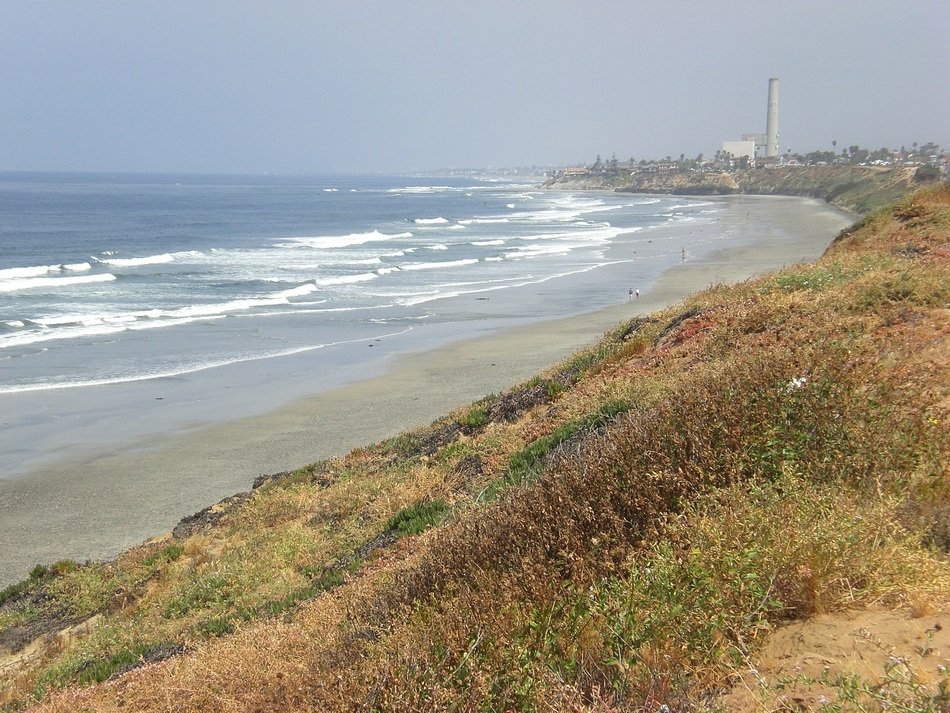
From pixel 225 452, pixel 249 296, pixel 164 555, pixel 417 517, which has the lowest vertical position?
pixel 225 452

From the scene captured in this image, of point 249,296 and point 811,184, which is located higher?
point 811,184

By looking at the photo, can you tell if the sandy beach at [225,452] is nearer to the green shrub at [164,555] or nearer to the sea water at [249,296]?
the sea water at [249,296]

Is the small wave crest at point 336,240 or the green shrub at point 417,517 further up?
the green shrub at point 417,517

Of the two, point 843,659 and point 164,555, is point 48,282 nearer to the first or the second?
point 164,555

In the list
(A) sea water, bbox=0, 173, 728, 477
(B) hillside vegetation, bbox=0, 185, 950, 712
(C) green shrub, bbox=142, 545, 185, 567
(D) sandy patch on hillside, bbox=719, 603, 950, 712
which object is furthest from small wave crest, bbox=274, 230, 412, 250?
(D) sandy patch on hillside, bbox=719, 603, 950, 712

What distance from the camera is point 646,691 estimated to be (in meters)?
3.01

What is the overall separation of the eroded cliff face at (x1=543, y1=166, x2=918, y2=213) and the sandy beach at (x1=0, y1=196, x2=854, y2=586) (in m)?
59.3

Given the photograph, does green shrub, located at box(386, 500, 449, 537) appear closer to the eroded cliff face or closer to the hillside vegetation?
the hillside vegetation

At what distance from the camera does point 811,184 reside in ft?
439

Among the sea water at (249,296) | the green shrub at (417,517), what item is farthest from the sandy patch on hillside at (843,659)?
the sea water at (249,296)

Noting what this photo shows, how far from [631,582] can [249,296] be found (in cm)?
3499

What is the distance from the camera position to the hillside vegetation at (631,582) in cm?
312

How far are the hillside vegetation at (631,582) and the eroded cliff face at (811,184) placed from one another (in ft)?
240

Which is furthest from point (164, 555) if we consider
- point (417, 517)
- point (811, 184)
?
point (811, 184)
